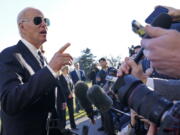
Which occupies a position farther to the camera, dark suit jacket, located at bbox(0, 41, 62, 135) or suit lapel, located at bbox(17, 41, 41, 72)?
suit lapel, located at bbox(17, 41, 41, 72)

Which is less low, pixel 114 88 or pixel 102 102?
pixel 114 88

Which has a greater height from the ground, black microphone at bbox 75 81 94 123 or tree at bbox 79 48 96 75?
black microphone at bbox 75 81 94 123

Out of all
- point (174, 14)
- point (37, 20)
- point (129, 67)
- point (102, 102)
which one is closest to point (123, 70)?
point (129, 67)

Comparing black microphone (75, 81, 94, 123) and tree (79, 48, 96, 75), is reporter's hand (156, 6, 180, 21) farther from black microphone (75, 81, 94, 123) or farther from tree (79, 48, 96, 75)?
tree (79, 48, 96, 75)

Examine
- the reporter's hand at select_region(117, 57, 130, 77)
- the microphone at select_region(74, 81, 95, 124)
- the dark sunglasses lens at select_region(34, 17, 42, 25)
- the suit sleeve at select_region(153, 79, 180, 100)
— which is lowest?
the microphone at select_region(74, 81, 95, 124)

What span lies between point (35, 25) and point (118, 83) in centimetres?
189

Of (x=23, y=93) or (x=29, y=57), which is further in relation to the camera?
(x=29, y=57)

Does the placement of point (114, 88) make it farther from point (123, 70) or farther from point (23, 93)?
point (23, 93)

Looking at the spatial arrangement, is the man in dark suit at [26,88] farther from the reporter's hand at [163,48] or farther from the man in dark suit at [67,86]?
the man in dark suit at [67,86]

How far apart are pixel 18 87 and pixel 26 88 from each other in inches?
2.8

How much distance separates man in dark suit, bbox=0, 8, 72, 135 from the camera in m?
2.35

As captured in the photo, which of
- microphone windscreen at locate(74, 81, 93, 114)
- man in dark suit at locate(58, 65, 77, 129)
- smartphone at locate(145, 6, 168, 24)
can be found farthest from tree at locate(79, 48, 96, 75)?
smartphone at locate(145, 6, 168, 24)

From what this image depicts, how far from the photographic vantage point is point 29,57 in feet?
9.04

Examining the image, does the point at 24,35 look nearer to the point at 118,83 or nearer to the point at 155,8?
the point at 155,8
